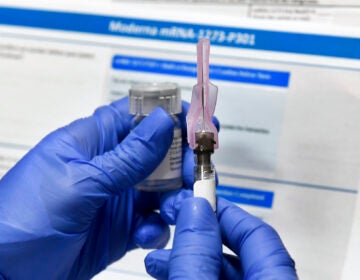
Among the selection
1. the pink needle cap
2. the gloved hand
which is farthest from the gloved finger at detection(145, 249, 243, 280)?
the pink needle cap

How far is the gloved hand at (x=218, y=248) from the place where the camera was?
42 cm

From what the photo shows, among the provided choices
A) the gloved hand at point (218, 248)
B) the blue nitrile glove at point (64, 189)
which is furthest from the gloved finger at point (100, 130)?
the gloved hand at point (218, 248)

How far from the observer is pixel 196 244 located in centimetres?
43

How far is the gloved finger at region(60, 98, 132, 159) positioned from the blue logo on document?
0.53ft

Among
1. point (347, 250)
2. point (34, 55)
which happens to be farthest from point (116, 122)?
point (347, 250)

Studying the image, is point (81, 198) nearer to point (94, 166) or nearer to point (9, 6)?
point (94, 166)

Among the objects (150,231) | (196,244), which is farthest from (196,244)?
(150,231)

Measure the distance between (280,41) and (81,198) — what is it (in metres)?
0.31

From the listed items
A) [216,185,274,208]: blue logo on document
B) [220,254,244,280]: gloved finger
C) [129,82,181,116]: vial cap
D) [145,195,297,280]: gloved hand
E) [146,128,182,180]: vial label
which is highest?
[129,82,181,116]: vial cap

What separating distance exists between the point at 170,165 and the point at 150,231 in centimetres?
9

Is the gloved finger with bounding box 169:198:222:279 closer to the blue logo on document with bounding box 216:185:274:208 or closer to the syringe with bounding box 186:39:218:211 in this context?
the syringe with bounding box 186:39:218:211

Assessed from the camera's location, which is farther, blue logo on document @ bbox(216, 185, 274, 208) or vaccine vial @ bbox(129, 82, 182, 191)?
blue logo on document @ bbox(216, 185, 274, 208)

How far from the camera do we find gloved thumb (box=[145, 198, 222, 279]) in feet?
1.38

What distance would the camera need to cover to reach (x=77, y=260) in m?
0.54
